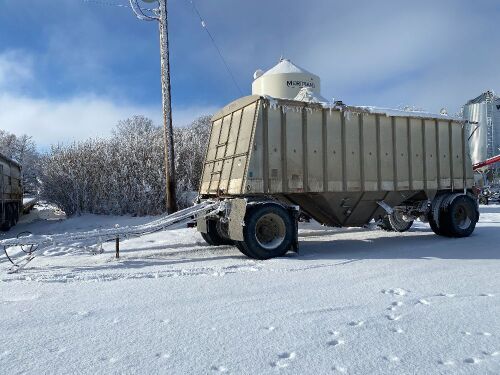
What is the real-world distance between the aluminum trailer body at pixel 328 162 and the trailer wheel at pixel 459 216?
108 millimetres

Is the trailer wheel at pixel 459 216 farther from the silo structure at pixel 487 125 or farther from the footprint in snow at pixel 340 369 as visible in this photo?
the silo structure at pixel 487 125

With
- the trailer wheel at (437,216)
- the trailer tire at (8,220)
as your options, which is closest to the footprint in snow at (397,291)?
the trailer wheel at (437,216)

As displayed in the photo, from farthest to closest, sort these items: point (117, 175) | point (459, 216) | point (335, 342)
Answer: point (117, 175)
point (459, 216)
point (335, 342)

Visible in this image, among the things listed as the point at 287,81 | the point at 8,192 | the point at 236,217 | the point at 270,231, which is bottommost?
the point at 270,231

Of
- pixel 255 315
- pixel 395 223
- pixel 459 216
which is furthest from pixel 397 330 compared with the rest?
pixel 395 223

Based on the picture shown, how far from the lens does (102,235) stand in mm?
7023

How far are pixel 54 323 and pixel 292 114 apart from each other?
5.32 meters

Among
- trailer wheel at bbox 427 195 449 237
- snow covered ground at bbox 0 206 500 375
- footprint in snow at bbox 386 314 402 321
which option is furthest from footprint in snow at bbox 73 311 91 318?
trailer wheel at bbox 427 195 449 237

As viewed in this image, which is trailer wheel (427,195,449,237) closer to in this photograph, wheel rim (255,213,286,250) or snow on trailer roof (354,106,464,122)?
snow on trailer roof (354,106,464,122)

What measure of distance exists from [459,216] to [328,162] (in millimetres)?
3913

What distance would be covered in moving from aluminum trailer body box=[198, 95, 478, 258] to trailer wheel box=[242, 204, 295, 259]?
6 centimetres

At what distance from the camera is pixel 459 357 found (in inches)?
119

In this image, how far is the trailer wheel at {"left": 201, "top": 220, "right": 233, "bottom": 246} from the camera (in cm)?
861

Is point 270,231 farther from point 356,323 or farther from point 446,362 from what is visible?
point 446,362
